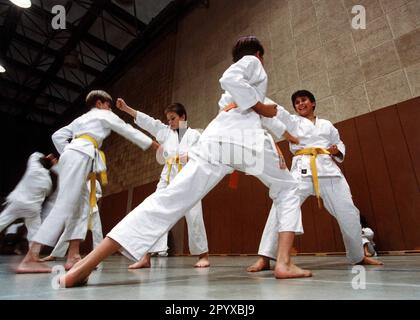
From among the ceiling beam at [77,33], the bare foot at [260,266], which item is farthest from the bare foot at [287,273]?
the ceiling beam at [77,33]

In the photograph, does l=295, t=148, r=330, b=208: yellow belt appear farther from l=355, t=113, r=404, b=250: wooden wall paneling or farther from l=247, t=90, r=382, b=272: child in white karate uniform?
l=355, t=113, r=404, b=250: wooden wall paneling

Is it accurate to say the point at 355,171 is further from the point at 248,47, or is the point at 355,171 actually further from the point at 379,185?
the point at 248,47

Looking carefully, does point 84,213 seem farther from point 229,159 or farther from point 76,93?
point 76,93

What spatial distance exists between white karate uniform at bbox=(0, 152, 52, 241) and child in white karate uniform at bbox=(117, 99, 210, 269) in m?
1.17

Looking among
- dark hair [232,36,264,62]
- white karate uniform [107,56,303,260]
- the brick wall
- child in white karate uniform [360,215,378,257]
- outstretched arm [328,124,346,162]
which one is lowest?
child in white karate uniform [360,215,378,257]

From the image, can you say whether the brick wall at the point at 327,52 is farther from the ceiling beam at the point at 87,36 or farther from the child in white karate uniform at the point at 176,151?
the ceiling beam at the point at 87,36

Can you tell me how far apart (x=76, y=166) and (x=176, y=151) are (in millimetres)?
1117

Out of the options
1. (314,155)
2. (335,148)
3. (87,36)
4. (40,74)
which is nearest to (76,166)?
(314,155)

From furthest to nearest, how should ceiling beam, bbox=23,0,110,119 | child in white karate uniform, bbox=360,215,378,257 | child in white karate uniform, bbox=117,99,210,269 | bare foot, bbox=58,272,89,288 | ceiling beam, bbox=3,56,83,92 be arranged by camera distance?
ceiling beam, bbox=3,56,83,92 → ceiling beam, bbox=23,0,110,119 → child in white karate uniform, bbox=360,215,378,257 → child in white karate uniform, bbox=117,99,210,269 → bare foot, bbox=58,272,89,288

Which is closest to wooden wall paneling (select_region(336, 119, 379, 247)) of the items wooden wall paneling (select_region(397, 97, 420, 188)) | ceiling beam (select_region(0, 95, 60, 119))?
wooden wall paneling (select_region(397, 97, 420, 188))

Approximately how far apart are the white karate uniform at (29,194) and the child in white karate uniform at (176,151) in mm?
1171

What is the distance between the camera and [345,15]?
4309mm

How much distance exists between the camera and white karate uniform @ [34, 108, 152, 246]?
1.90 meters
